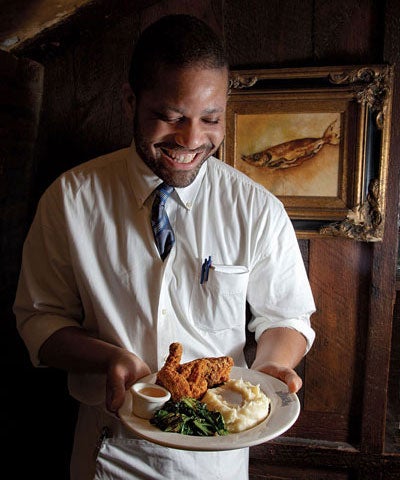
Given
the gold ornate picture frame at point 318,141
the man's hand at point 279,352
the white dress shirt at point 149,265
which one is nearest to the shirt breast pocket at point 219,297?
the white dress shirt at point 149,265

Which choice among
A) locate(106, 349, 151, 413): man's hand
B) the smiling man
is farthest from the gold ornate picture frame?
Answer: locate(106, 349, 151, 413): man's hand

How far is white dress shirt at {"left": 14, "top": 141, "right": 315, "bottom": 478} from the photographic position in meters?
1.84

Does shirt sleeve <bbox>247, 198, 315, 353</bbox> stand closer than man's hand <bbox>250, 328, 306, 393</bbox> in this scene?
No

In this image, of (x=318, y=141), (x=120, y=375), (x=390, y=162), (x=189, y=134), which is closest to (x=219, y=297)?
(x=120, y=375)

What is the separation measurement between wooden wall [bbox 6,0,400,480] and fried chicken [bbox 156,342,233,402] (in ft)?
2.40

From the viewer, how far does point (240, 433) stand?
139 centimetres

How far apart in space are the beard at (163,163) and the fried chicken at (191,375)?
599 mm

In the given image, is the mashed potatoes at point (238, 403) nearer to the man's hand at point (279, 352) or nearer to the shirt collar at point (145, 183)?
the man's hand at point (279, 352)

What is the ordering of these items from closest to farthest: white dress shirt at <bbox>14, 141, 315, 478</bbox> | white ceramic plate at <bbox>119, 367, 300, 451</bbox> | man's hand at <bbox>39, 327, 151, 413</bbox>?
white ceramic plate at <bbox>119, 367, 300, 451</bbox>, man's hand at <bbox>39, 327, 151, 413</bbox>, white dress shirt at <bbox>14, 141, 315, 478</bbox>

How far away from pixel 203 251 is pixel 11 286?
99cm

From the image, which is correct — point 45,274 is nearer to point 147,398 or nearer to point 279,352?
point 147,398

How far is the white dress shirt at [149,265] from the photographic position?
6.05ft

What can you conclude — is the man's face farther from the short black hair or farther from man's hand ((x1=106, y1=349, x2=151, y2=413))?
man's hand ((x1=106, y1=349, x2=151, y2=413))

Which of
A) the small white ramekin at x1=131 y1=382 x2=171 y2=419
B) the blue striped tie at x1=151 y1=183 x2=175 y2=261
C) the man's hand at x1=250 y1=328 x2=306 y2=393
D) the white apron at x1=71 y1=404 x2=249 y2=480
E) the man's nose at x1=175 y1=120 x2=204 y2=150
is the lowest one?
the white apron at x1=71 y1=404 x2=249 y2=480
